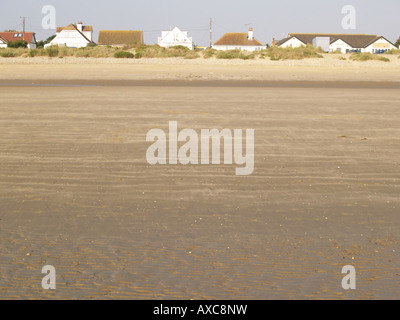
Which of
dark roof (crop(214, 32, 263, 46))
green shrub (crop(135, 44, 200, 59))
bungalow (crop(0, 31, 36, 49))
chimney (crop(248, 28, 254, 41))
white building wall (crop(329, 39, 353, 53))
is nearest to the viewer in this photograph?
green shrub (crop(135, 44, 200, 59))

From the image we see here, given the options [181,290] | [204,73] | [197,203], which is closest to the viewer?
[181,290]

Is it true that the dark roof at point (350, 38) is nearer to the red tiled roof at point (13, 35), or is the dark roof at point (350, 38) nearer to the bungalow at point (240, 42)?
the bungalow at point (240, 42)

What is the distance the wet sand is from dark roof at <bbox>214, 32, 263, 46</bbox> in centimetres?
6448

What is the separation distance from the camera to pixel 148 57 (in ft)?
112

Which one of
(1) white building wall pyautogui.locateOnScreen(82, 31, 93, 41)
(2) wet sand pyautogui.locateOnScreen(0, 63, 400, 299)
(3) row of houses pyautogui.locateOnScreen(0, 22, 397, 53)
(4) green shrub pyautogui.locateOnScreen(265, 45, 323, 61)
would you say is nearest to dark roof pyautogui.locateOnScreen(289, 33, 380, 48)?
(3) row of houses pyautogui.locateOnScreen(0, 22, 397, 53)

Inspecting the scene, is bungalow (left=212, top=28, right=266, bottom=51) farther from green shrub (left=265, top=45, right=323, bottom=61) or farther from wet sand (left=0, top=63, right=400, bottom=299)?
wet sand (left=0, top=63, right=400, bottom=299)

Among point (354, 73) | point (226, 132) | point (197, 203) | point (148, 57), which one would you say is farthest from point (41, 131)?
point (148, 57)

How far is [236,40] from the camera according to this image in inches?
2918

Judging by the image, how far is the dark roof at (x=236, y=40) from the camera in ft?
242

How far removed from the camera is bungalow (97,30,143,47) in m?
74.5
